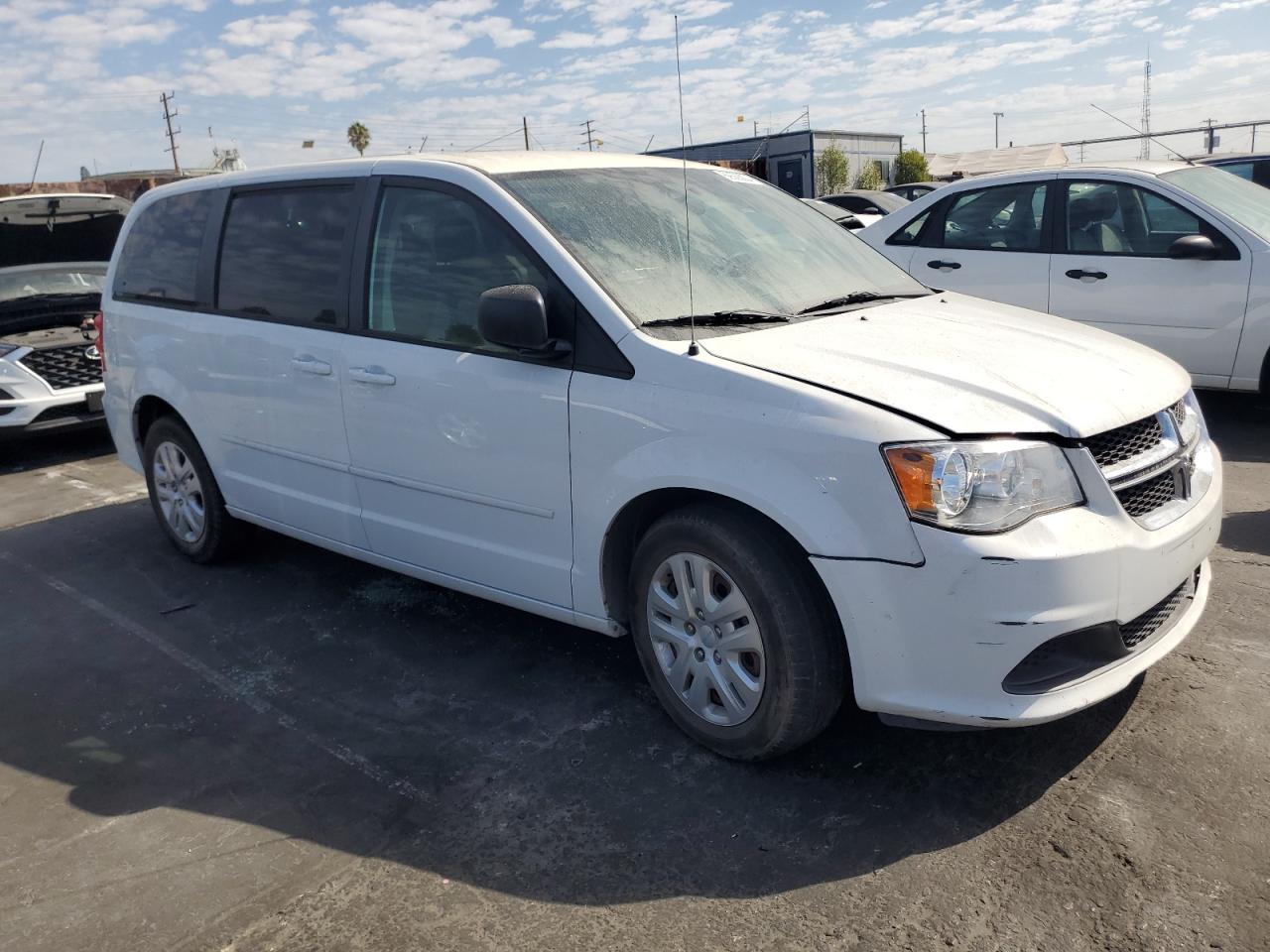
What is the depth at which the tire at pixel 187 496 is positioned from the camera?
515 cm

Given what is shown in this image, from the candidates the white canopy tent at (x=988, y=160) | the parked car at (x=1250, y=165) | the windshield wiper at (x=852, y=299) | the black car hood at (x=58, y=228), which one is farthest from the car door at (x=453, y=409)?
the white canopy tent at (x=988, y=160)

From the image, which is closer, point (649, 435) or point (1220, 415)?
point (649, 435)

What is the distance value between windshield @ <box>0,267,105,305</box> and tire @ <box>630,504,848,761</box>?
7215 mm

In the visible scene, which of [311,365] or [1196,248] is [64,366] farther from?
[1196,248]

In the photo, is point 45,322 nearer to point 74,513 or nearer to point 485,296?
point 74,513

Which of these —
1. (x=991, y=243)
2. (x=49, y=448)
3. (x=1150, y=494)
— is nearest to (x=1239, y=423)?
(x=991, y=243)

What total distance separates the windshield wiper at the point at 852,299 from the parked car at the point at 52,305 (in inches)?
252

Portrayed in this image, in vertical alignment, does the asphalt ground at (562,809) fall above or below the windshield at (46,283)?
below

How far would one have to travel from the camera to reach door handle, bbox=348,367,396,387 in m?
3.88

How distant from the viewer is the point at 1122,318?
6688 millimetres

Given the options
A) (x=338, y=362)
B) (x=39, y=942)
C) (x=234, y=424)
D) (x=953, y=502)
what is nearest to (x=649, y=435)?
(x=953, y=502)

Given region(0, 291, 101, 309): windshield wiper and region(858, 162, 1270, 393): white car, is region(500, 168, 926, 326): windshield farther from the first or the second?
region(0, 291, 101, 309): windshield wiper

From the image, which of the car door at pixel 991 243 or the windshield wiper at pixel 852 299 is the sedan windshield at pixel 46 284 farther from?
the windshield wiper at pixel 852 299

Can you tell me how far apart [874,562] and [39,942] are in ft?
7.46
